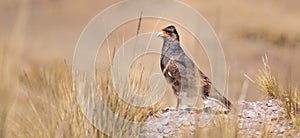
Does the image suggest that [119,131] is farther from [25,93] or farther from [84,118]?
[25,93]

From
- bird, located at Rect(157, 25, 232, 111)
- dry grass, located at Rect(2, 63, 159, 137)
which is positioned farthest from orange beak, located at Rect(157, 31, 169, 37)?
dry grass, located at Rect(2, 63, 159, 137)

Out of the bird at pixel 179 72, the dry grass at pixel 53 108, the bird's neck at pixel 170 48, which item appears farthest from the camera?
the bird's neck at pixel 170 48

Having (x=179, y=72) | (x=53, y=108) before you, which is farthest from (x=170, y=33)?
(x=53, y=108)

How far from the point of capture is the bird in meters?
5.03

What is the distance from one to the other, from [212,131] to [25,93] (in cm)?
145

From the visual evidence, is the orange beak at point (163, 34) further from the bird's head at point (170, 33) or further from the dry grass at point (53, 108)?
the dry grass at point (53, 108)

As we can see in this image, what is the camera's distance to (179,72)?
18.0 ft

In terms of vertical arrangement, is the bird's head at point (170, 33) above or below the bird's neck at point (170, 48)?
above

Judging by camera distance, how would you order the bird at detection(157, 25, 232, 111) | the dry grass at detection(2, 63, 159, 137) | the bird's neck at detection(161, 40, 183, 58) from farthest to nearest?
the bird's neck at detection(161, 40, 183, 58)
the bird at detection(157, 25, 232, 111)
the dry grass at detection(2, 63, 159, 137)

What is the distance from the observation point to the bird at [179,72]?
5031mm

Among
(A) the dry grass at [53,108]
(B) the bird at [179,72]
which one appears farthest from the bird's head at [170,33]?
(A) the dry grass at [53,108]

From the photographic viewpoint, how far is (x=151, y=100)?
15.5 ft

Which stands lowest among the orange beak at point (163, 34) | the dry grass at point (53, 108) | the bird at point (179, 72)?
the dry grass at point (53, 108)

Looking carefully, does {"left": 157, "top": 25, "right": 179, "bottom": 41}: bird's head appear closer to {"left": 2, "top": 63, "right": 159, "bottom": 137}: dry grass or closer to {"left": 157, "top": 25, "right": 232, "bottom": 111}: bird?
{"left": 157, "top": 25, "right": 232, "bottom": 111}: bird
